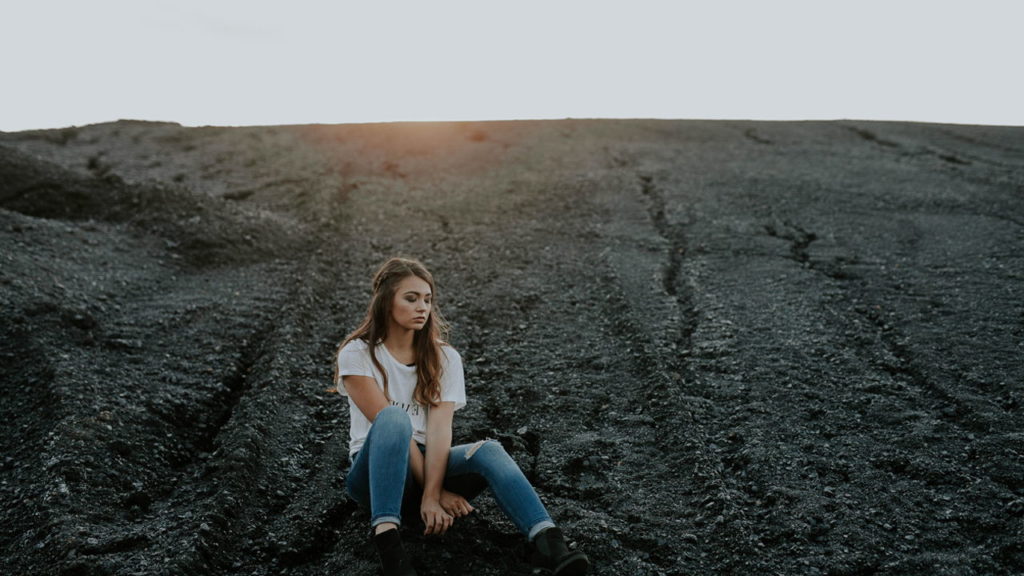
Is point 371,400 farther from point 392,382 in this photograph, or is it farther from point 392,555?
point 392,555

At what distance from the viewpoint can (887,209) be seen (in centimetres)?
775

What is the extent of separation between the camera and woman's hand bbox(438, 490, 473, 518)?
9.18 feet

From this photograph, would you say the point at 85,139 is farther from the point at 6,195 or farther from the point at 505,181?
the point at 505,181

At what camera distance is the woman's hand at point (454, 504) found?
2.80 m

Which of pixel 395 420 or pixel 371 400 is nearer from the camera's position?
pixel 395 420

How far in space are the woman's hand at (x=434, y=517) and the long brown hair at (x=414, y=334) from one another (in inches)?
17.2

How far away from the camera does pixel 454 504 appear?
2.81 m

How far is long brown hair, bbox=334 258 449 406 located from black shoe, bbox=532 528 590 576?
0.75 m

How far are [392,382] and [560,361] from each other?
6.37ft

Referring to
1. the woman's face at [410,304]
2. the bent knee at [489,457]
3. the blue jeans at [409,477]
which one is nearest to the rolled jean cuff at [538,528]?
the blue jeans at [409,477]

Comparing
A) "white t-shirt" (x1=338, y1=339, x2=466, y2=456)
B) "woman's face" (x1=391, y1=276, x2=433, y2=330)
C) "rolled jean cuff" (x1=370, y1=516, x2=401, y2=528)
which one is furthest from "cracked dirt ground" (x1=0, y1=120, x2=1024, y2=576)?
"woman's face" (x1=391, y1=276, x2=433, y2=330)

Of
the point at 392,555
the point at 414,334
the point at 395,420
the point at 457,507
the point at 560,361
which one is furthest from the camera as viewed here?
the point at 560,361

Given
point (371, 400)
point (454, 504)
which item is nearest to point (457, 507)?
point (454, 504)

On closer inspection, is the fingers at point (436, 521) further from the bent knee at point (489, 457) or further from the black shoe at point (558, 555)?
the black shoe at point (558, 555)
